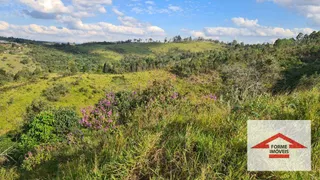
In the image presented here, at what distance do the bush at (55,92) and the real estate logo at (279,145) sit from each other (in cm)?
4678

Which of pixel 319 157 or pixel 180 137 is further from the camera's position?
pixel 180 137

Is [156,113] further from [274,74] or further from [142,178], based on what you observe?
[274,74]

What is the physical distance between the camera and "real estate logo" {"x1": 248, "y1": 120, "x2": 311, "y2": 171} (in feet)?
8.79

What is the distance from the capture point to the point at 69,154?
→ 4.46 metres

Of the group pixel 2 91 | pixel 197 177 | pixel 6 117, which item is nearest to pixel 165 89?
pixel 197 177

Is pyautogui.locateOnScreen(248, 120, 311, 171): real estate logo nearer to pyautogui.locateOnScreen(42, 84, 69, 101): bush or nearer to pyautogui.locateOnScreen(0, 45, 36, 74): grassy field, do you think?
pyautogui.locateOnScreen(42, 84, 69, 101): bush

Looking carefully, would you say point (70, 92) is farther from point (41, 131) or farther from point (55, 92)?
point (41, 131)

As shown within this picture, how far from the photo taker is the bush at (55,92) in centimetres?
4547

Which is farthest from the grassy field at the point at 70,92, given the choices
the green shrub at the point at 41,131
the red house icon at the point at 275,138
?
the red house icon at the point at 275,138

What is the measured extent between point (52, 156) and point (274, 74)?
109 ft

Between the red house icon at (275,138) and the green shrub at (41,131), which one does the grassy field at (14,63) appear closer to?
the green shrub at (41,131)

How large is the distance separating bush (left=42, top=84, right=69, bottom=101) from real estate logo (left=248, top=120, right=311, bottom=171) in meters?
46.8

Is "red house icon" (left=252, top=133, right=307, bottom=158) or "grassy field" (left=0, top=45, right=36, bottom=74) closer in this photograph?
"red house icon" (left=252, top=133, right=307, bottom=158)

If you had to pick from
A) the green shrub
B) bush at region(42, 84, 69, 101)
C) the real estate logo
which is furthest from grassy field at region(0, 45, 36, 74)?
the real estate logo
